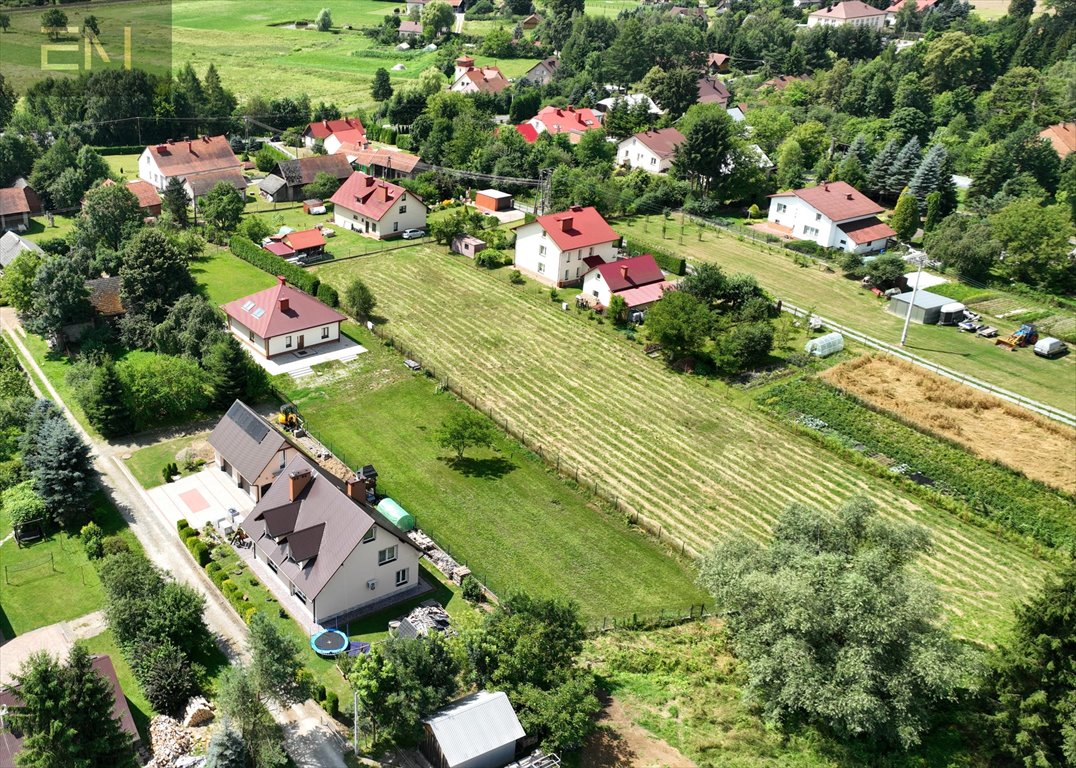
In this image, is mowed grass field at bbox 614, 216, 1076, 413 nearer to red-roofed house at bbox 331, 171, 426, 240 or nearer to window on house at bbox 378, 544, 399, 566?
red-roofed house at bbox 331, 171, 426, 240

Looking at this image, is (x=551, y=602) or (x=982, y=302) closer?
(x=551, y=602)

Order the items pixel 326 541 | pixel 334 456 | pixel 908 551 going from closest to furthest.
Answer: pixel 908 551 → pixel 326 541 → pixel 334 456

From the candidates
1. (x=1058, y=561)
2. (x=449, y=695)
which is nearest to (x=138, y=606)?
(x=449, y=695)

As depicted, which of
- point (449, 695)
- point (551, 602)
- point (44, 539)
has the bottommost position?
point (44, 539)

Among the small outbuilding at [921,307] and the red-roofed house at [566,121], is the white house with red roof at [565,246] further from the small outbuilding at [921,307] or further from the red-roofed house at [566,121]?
the red-roofed house at [566,121]

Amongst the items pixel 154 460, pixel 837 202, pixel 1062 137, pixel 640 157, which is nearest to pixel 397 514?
pixel 154 460

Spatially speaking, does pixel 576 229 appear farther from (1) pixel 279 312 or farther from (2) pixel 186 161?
(2) pixel 186 161

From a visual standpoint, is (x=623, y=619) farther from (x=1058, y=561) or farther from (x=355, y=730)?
(x=1058, y=561)
